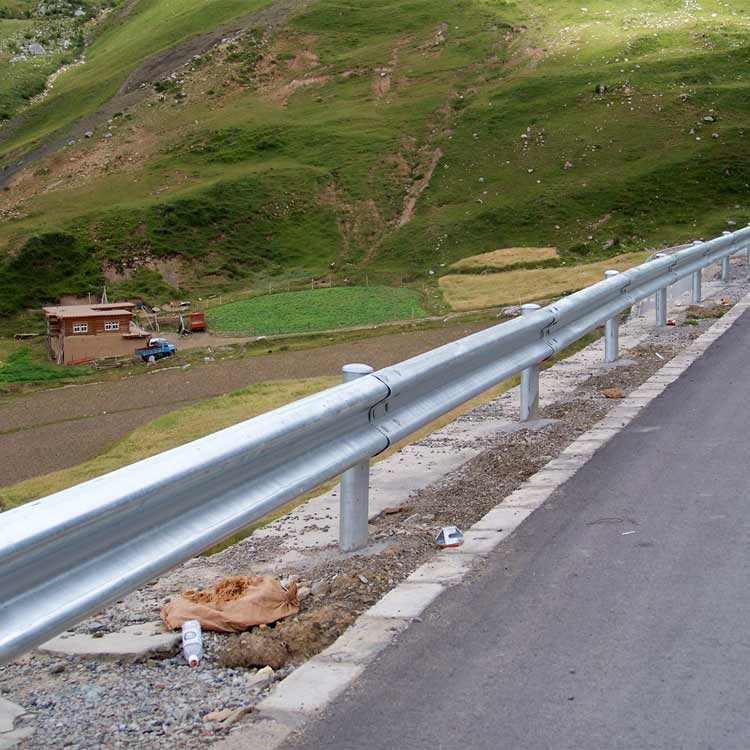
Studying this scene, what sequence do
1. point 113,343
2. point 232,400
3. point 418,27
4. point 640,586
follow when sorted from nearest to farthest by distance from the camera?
point 640,586 → point 232,400 → point 113,343 → point 418,27

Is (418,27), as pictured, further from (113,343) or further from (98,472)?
(98,472)

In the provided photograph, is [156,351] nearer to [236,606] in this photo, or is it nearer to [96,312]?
[96,312]

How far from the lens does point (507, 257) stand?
171 feet

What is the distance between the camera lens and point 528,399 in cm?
878

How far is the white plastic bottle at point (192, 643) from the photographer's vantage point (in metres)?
4.36

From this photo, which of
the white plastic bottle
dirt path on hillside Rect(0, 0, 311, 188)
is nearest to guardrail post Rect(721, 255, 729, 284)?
the white plastic bottle

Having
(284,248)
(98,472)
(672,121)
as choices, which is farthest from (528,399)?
(672,121)

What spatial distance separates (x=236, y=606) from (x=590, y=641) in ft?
5.13

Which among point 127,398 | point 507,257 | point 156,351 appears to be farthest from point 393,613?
point 507,257

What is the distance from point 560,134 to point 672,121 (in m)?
7.01

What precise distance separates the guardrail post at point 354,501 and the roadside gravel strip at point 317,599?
0.33 ft

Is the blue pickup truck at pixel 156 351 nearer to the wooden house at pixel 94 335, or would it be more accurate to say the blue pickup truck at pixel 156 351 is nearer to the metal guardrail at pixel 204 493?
the wooden house at pixel 94 335

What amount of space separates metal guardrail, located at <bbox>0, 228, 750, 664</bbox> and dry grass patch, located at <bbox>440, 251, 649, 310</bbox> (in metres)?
30.2

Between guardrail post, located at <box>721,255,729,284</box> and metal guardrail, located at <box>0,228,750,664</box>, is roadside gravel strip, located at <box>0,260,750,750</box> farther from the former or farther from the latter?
guardrail post, located at <box>721,255,729,284</box>
